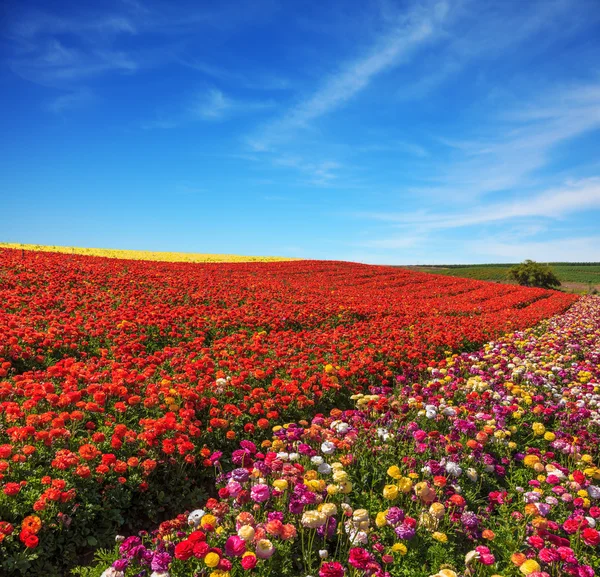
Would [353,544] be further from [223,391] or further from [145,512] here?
[223,391]

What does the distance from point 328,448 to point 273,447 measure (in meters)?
0.66

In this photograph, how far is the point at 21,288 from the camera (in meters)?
12.5

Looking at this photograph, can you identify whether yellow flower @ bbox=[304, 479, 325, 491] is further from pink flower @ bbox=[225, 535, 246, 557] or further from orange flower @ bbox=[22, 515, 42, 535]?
orange flower @ bbox=[22, 515, 42, 535]

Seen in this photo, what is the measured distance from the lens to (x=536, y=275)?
172 feet

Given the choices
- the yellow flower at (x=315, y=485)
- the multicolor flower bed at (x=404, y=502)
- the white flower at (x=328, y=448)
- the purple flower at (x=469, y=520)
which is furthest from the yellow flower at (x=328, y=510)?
the purple flower at (x=469, y=520)

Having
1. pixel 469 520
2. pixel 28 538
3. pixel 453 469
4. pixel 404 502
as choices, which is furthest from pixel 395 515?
pixel 28 538

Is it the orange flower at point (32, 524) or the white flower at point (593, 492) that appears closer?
the orange flower at point (32, 524)

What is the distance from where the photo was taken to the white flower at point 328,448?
15.1 ft

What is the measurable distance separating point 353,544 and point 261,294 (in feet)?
45.2

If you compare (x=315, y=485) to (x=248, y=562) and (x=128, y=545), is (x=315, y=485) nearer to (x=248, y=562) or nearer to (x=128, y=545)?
(x=248, y=562)

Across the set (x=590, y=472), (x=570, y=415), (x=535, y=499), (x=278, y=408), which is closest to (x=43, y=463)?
(x=278, y=408)

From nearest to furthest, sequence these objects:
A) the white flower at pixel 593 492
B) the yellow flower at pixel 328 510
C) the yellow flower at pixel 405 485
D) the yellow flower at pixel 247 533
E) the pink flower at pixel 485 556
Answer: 1. the yellow flower at pixel 247 533
2. the pink flower at pixel 485 556
3. the yellow flower at pixel 328 510
4. the yellow flower at pixel 405 485
5. the white flower at pixel 593 492

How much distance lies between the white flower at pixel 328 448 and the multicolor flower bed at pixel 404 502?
0.05ft

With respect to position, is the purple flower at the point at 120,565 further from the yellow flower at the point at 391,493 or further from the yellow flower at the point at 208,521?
the yellow flower at the point at 391,493
